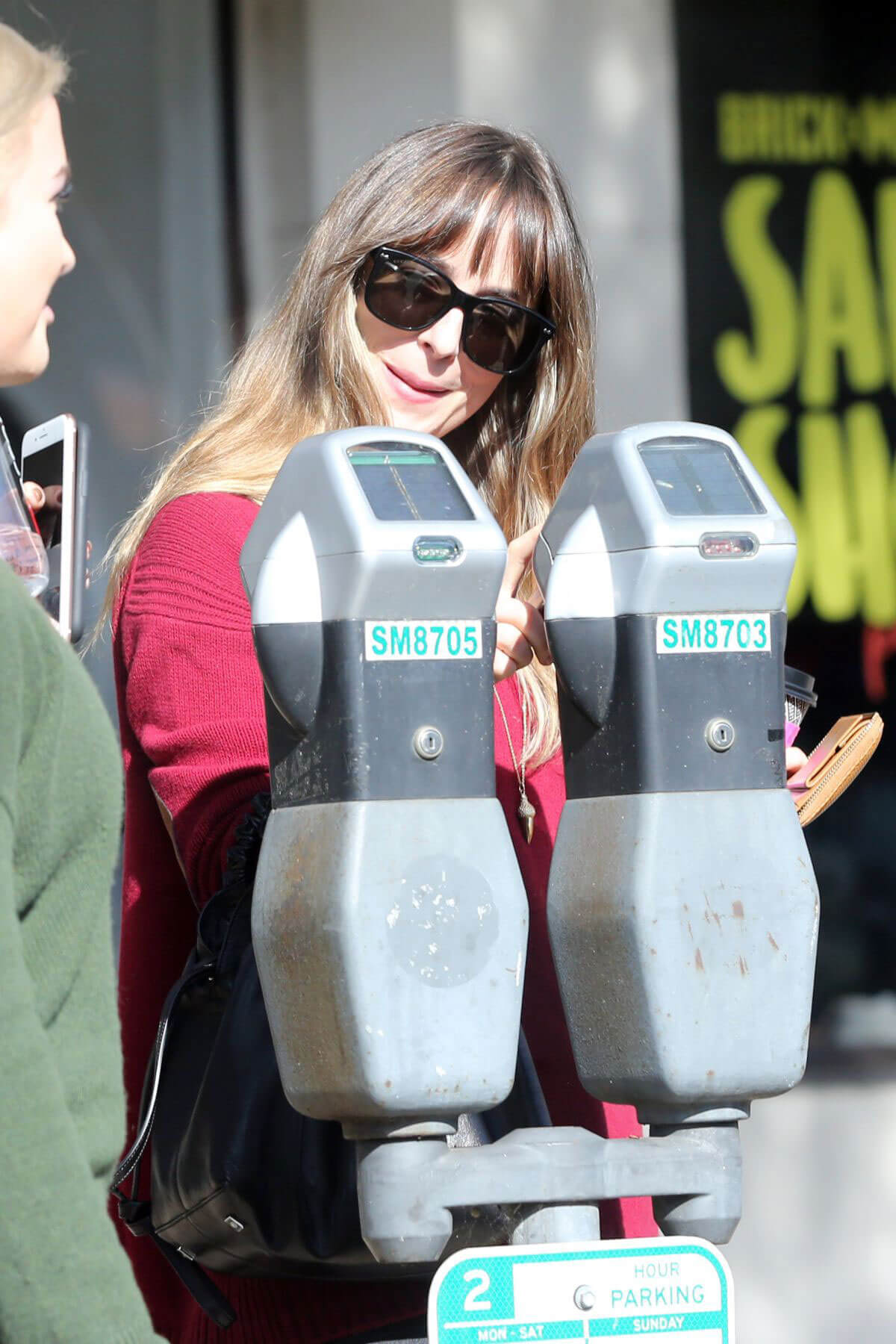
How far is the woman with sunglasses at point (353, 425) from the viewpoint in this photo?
1.72 m

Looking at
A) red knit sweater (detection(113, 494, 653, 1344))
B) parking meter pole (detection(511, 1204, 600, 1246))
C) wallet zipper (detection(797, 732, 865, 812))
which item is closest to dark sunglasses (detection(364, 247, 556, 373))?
red knit sweater (detection(113, 494, 653, 1344))

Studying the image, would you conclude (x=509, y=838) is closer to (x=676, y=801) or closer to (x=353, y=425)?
(x=676, y=801)

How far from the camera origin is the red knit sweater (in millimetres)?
1685

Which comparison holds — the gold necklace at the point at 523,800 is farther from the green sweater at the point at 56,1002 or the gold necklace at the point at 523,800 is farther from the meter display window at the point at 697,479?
the green sweater at the point at 56,1002

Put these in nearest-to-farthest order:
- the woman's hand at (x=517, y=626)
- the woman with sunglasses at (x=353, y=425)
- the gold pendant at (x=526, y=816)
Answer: the woman's hand at (x=517, y=626) < the woman with sunglasses at (x=353, y=425) < the gold pendant at (x=526, y=816)

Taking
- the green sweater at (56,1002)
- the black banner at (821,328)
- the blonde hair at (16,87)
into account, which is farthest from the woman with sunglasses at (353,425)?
the black banner at (821,328)

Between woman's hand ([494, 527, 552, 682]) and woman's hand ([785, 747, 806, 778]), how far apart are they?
0.40m

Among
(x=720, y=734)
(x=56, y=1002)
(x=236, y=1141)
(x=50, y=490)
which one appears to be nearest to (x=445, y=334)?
(x=50, y=490)

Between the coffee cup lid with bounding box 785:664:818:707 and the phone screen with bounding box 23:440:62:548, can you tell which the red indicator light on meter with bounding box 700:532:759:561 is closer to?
the coffee cup lid with bounding box 785:664:818:707

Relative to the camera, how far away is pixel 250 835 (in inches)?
64.6

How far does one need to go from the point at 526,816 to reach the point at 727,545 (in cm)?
60

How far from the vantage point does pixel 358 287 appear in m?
2.15

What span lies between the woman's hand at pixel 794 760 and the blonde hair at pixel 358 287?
30cm

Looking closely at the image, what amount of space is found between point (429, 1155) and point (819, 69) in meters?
3.62
